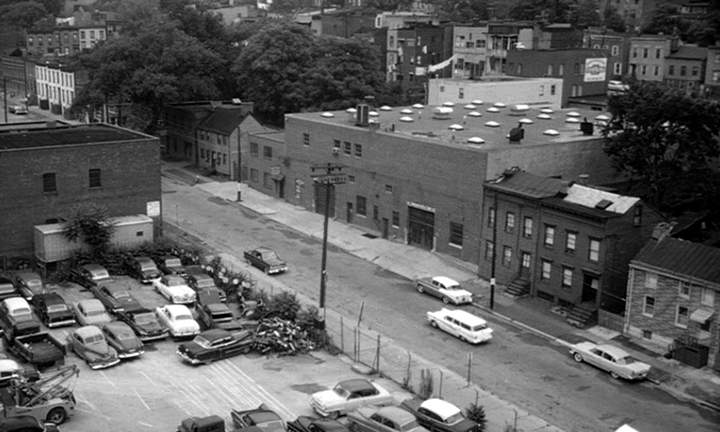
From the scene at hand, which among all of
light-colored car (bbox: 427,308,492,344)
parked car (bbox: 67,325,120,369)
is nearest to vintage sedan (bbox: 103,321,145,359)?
parked car (bbox: 67,325,120,369)

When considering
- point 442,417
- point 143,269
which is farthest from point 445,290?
point 143,269

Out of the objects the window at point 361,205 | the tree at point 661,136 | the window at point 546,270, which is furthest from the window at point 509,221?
the window at point 361,205

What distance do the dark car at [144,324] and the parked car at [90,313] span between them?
93 cm

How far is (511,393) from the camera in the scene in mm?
37781

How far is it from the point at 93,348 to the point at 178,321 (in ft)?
16.2

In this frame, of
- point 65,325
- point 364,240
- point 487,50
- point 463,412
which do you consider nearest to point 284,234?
point 364,240

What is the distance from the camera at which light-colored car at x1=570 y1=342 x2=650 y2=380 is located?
1550 inches

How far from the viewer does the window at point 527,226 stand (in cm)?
5025

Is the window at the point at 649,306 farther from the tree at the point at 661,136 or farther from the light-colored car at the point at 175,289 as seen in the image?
the light-colored car at the point at 175,289

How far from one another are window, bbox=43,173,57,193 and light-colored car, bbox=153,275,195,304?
10.1 m

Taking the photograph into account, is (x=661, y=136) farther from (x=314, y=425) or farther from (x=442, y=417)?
(x=314, y=425)

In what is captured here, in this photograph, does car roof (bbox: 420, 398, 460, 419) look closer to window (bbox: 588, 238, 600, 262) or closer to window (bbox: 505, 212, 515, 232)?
window (bbox: 588, 238, 600, 262)

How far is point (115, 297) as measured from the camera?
150 feet

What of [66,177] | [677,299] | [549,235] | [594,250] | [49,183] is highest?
[66,177]
